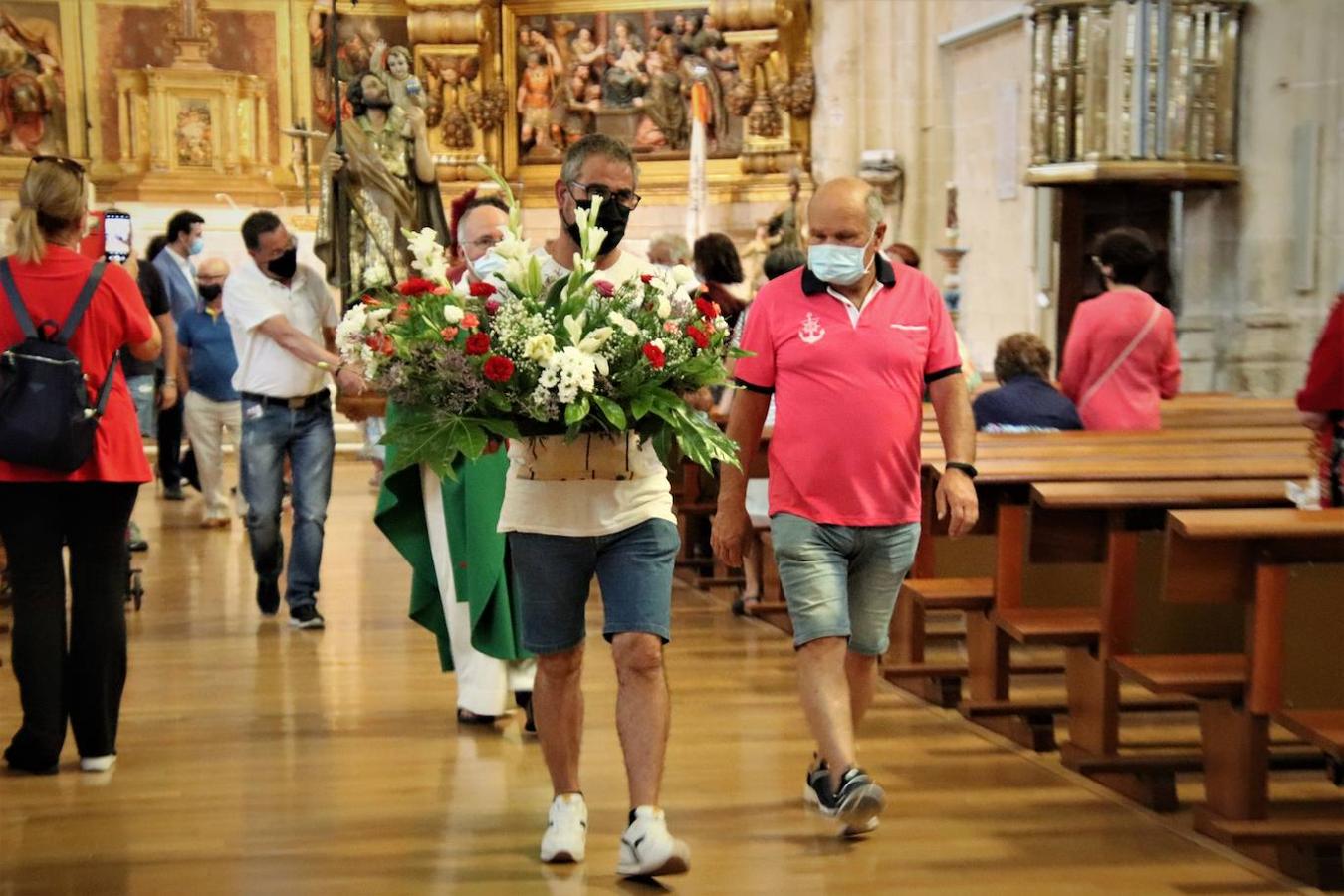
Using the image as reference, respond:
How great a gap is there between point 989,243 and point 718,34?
16.5 feet

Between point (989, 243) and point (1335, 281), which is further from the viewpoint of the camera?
point (989, 243)

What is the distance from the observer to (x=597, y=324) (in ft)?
13.2

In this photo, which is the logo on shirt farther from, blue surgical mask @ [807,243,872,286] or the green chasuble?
the green chasuble

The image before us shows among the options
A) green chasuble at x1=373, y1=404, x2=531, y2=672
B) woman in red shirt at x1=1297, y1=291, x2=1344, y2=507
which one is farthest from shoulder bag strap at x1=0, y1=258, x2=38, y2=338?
woman in red shirt at x1=1297, y1=291, x2=1344, y2=507

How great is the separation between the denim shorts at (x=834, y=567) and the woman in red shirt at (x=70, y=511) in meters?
1.86

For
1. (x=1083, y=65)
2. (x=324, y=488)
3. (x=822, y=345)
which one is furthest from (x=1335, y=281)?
(x=822, y=345)

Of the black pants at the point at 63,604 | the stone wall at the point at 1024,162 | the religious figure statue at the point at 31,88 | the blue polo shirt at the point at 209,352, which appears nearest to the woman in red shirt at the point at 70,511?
the black pants at the point at 63,604

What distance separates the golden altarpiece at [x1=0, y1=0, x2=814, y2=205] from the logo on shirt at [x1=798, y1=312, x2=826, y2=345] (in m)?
12.6

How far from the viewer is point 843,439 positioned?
14.6 feet

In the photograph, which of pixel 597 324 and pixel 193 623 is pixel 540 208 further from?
pixel 597 324

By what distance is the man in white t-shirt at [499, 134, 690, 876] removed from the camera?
13.5 ft

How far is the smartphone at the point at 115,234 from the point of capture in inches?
342

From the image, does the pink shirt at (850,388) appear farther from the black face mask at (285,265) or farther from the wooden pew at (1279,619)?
the black face mask at (285,265)

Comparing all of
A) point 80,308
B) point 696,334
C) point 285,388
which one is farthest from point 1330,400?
point 285,388
